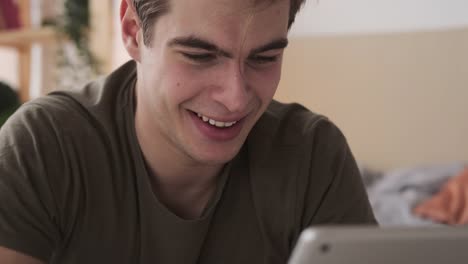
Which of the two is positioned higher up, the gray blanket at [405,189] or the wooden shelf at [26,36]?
the wooden shelf at [26,36]

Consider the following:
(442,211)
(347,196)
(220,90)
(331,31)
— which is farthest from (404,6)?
(220,90)

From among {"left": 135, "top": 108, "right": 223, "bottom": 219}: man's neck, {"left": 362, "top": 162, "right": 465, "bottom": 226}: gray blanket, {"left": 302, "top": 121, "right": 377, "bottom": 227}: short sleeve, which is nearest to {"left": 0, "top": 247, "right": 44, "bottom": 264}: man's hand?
{"left": 135, "top": 108, "right": 223, "bottom": 219}: man's neck

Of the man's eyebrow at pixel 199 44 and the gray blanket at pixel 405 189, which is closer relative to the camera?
the man's eyebrow at pixel 199 44

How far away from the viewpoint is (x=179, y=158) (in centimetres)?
115

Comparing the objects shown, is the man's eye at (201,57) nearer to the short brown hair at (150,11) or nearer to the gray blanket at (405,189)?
the short brown hair at (150,11)

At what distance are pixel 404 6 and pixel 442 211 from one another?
3.04 ft

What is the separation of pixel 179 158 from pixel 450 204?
4.71 ft

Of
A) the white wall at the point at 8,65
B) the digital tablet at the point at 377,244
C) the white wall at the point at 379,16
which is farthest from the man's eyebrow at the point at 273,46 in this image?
the white wall at the point at 8,65

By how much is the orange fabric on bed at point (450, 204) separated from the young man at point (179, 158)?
114 cm

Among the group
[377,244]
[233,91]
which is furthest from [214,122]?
[377,244]

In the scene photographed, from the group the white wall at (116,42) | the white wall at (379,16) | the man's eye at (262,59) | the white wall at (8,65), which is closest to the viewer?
the man's eye at (262,59)

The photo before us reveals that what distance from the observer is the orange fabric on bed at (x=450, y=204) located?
2.22 m

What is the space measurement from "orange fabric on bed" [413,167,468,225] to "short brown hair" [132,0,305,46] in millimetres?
1367

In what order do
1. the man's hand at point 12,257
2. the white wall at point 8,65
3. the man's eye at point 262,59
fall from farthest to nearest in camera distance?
the white wall at point 8,65 → the man's eye at point 262,59 → the man's hand at point 12,257
